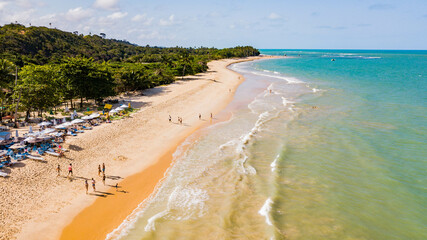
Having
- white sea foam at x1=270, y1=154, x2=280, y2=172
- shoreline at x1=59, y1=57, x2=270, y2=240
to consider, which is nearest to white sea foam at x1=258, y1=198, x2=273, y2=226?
white sea foam at x1=270, y1=154, x2=280, y2=172

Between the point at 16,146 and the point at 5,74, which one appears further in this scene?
the point at 5,74

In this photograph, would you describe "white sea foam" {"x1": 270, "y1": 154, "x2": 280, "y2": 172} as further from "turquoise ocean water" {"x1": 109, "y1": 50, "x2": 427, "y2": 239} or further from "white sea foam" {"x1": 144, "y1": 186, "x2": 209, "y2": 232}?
"white sea foam" {"x1": 144, "y1": 186, "x2": 209, "y2": 232}

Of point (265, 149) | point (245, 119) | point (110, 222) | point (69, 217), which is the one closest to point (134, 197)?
point (110, 222)

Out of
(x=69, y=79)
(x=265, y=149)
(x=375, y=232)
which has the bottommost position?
(x=375, y=232)

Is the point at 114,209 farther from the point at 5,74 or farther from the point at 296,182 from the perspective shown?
the point at 5,74

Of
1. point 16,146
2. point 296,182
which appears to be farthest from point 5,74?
point 296,182

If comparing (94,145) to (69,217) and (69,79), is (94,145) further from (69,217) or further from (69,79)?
(69,79)
